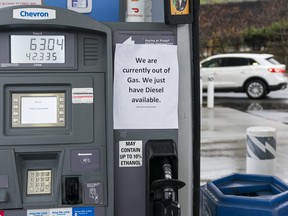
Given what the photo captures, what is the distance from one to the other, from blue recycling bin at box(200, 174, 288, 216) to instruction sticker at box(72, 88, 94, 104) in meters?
0.86

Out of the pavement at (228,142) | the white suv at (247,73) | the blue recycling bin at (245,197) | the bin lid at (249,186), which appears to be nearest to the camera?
the blue recycling bin at (245,197)

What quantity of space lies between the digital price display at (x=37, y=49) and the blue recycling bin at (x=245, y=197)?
1072 millimetres

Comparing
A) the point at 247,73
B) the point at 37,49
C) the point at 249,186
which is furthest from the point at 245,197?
the point at 247,73

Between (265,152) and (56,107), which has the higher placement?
(56,107)

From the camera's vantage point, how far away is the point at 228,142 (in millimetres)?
8852

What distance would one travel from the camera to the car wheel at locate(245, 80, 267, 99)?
16.4 metres

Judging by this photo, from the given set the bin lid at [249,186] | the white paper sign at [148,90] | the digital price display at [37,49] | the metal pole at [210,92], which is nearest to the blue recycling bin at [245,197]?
the bin lid at [249,186]

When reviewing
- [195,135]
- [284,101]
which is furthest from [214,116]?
[195,135]

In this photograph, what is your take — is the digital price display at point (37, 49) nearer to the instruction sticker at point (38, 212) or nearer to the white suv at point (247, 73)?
the instruction sticker at point (38, 212)

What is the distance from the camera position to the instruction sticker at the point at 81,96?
2211mm

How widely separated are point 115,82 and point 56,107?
11.5 inches

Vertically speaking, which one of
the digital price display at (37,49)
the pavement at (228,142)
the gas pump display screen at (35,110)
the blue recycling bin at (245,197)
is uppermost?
the digital price display at (37,49)

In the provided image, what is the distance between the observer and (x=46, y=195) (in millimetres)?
2238

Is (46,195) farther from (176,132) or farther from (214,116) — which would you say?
(214,116)
